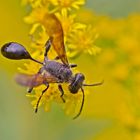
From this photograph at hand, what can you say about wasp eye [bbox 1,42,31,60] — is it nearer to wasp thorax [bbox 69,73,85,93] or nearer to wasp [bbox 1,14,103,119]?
wasp [bbox 1,14,103,119]

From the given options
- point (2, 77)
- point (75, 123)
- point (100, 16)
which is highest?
point (100, 16)

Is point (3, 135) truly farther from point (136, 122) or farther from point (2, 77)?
point (136, 122)

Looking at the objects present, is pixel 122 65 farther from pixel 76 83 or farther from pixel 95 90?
pixel 76 83

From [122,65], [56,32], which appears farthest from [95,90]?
[56,32]

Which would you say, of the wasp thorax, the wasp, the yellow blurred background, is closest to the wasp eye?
the wasp

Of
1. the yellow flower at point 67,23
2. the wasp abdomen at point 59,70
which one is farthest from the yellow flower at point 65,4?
the wasp abdomen at point 59,70

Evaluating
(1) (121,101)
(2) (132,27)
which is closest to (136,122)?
(1) (121,101)

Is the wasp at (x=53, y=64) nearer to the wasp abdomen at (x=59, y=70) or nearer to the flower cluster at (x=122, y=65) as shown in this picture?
the wasp abdomen at (x=59, y=70)
